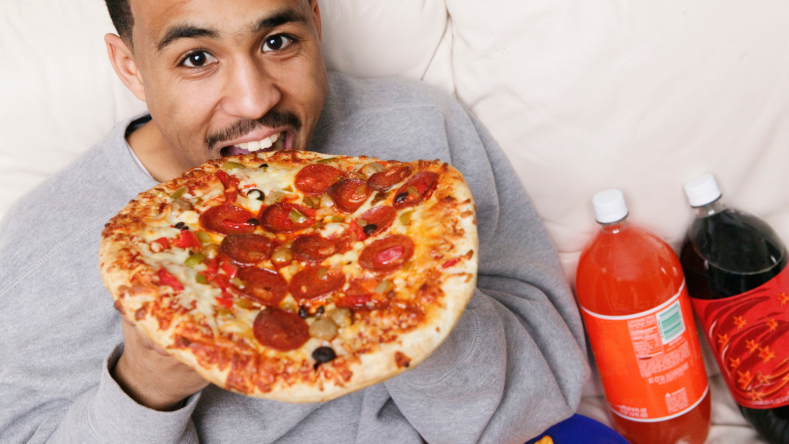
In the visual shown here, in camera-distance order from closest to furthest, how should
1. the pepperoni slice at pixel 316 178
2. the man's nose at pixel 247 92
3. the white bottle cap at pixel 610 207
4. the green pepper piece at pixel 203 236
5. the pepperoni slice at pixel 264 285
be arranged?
the pepperoni slice at pixel 264 285 → the green pepper piece at pixel 203 236 → the pepperoni slice at pixel 316 178 → the man's nose at pixel 247 92 → the white bottle cap at pixel 610 207

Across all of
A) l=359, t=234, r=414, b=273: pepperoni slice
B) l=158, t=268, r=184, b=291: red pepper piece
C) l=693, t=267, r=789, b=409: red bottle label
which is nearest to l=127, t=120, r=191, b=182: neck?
l=158, t=268, r=184, b=291: red pepper piece

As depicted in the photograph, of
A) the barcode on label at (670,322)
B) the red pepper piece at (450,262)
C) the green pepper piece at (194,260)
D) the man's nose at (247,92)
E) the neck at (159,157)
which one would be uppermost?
the man's nose at (247,92)

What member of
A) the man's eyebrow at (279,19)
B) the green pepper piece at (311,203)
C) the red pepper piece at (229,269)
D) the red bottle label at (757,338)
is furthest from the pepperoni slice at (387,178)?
the red bottle label at (757,338)

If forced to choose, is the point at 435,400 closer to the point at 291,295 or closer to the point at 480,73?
the point at 291,295

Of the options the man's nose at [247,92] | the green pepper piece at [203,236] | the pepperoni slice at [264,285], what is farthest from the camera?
the man's nose at [247,92]

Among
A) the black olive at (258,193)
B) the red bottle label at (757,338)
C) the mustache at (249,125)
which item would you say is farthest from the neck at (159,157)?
the red bottle label at (757,338)

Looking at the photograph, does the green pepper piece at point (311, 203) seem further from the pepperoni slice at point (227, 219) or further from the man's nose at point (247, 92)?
the man's nose at point (247, 92)

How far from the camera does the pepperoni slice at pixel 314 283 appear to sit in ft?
3.32

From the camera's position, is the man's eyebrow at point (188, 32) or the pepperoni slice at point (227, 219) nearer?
the pepperoni slice at point (227, 219)

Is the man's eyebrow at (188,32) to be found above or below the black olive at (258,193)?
above

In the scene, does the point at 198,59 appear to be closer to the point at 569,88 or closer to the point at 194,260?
the point at 194,260

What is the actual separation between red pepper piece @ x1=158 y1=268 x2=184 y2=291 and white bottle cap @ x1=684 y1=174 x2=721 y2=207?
1.28 meters

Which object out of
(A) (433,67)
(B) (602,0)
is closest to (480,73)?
(A) (433,67)

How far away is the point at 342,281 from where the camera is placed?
103 cm
